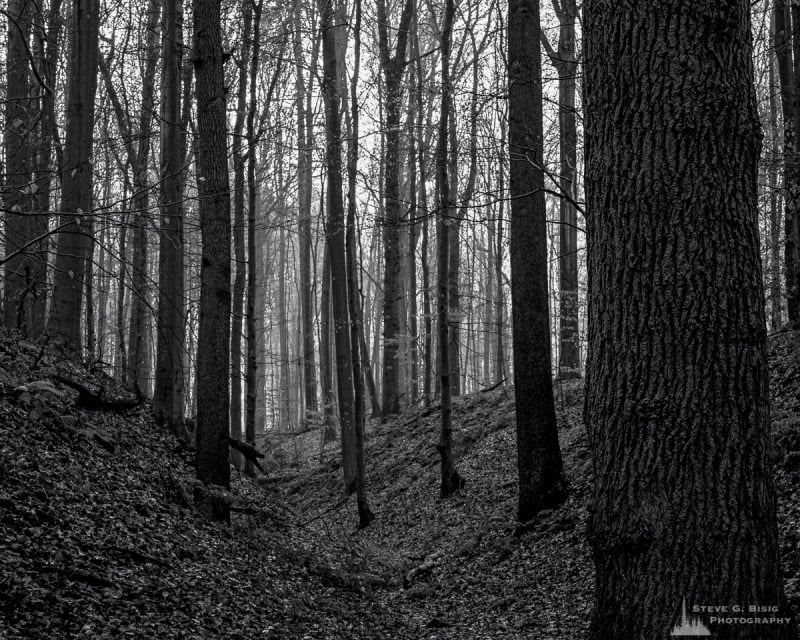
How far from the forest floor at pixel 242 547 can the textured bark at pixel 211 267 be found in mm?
673

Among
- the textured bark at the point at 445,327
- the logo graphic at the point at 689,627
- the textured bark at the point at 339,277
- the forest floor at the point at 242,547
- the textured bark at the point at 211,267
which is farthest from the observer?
the textured bark at the point at 339,277

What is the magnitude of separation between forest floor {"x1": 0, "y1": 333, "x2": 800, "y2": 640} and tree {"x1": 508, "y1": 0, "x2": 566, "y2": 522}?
46 centimetres

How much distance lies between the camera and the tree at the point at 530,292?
7969 millimetres

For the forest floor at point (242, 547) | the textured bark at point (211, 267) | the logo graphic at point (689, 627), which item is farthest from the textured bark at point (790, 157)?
the textured bark at point (211, 267)

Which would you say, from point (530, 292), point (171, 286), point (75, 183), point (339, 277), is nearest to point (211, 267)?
point (171, 286)

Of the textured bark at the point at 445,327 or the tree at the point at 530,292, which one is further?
the textured bark at the point at 445,327

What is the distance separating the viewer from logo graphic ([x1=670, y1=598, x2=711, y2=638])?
2779 mm

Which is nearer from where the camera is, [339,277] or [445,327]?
[445,327]

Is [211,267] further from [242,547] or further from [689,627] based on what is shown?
[689,627]

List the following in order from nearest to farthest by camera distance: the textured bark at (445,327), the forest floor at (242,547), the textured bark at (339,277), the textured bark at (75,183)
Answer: the forest floor at (242,547) < the textured bark at (445,327) < the textured bark at (75,183) < the textured bark at (339,277)

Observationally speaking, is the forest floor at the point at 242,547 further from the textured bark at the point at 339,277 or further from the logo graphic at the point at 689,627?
the textured bark at the point at 339,277

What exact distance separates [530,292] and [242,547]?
4.52m

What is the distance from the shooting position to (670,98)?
120 inches

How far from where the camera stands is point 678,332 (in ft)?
9.71
